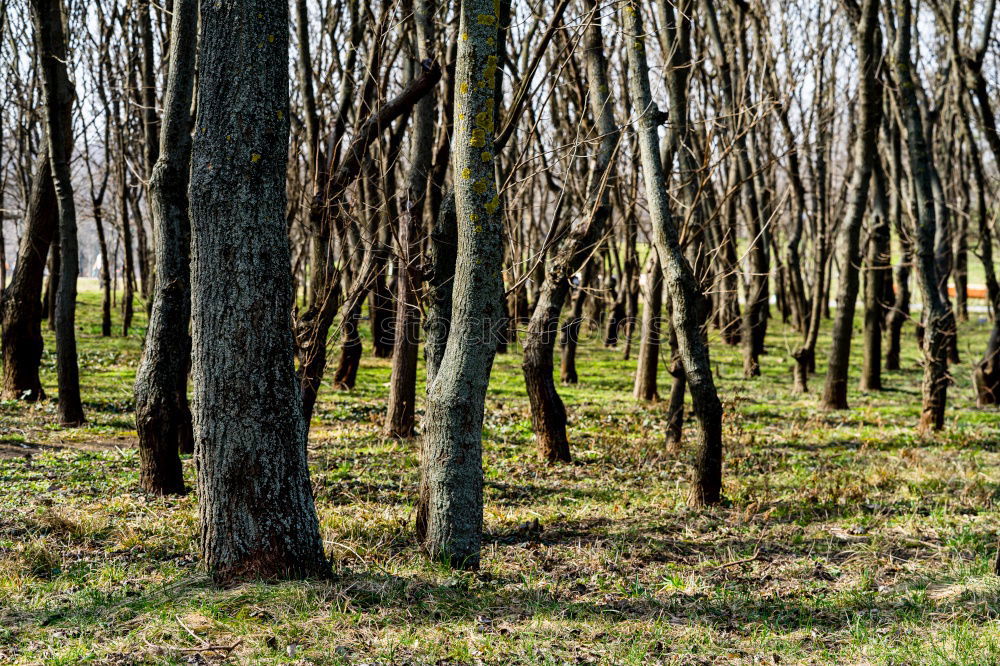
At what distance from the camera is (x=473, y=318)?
4.79 meters

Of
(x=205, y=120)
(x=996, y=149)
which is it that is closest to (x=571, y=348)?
(x=996, y=149)

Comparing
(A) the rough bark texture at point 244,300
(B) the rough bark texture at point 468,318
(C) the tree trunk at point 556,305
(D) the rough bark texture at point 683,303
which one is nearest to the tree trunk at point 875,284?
(C) the tree trunk at point 556,305

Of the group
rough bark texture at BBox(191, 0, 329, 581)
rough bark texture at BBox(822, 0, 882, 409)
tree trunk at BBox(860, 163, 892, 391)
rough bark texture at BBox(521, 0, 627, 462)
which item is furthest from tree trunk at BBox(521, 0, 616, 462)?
tree trunk at BBox(860, 163, 892, 391)

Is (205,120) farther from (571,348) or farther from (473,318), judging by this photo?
(571,348)

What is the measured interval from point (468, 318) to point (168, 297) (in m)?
3.05

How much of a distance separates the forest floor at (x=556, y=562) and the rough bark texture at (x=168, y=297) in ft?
1.37

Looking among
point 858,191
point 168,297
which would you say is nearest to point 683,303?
point 168,297

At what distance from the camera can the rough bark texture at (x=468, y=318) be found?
469cm

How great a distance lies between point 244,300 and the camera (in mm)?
4219

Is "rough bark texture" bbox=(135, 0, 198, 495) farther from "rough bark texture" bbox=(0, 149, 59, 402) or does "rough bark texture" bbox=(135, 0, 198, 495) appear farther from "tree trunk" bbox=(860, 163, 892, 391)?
"tree trunk" bbox=(860, 163, 892, 391)

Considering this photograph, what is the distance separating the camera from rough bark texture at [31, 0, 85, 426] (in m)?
8.63

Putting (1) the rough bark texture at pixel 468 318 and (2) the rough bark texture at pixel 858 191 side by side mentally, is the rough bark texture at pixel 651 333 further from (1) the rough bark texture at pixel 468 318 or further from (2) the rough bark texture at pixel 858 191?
(1) the rough bark texture at pixel 468 318

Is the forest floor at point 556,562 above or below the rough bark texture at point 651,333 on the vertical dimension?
below

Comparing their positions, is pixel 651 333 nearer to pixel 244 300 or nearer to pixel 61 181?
pixel 61 181
